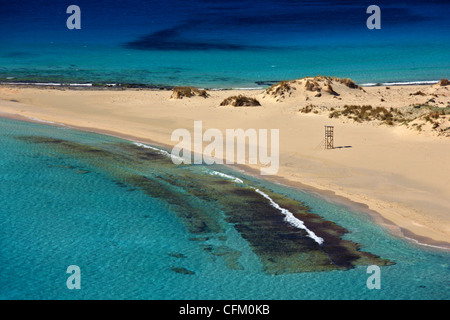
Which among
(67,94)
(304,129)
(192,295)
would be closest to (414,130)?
(304,129)

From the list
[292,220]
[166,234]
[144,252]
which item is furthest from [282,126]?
[144,252]

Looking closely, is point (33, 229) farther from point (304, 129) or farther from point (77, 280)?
point (304, 129)

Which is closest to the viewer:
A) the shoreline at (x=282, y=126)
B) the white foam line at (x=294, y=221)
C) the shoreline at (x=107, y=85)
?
the white foam line at (x=294, y=221)

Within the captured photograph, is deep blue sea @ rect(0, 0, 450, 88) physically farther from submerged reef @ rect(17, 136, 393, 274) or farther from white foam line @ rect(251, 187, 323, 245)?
white foam line @ rect(251, 187, 323, 245)

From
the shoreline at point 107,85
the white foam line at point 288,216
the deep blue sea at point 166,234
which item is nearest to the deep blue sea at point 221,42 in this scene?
the shoreline at point 107,85

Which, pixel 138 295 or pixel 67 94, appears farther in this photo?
pixel 67 94

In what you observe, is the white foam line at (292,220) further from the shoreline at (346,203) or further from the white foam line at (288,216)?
the shoreline at (346,203)
